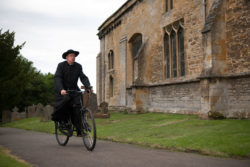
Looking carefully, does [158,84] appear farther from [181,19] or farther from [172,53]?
[181,19]

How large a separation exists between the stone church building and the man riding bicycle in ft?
23.4

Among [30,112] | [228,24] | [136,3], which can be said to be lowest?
[30,112]

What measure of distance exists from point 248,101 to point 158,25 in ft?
30.0

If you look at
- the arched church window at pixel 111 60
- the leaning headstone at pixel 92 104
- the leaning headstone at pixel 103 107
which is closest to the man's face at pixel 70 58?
the leaning headstone at pixel 103 107

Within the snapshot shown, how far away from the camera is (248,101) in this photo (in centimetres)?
1154

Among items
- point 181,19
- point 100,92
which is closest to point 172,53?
point 181,19

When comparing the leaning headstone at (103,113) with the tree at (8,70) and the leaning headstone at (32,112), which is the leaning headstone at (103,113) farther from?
the leaning headstone at (32,112)

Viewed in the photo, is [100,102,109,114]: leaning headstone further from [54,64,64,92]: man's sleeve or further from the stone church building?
[54,64,64,92]: man's sleeve

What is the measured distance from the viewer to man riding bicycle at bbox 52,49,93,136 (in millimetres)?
6605

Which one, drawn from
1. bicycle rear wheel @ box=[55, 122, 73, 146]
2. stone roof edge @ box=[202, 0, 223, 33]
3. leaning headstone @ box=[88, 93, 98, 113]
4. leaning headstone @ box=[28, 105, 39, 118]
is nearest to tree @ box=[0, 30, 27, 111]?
leaning headstone @ box=[88, 93, 98, 113]

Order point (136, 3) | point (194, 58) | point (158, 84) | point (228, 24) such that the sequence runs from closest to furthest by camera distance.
Answer: 1. point (228, 24)
2. point (194, 58)
3. point (158, 84)
4. point (136, 3)

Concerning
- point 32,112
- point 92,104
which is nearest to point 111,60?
point 32,112

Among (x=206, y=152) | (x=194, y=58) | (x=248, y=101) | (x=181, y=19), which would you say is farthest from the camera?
(x=181, y=19)

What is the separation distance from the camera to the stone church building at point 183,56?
39.8 feet
